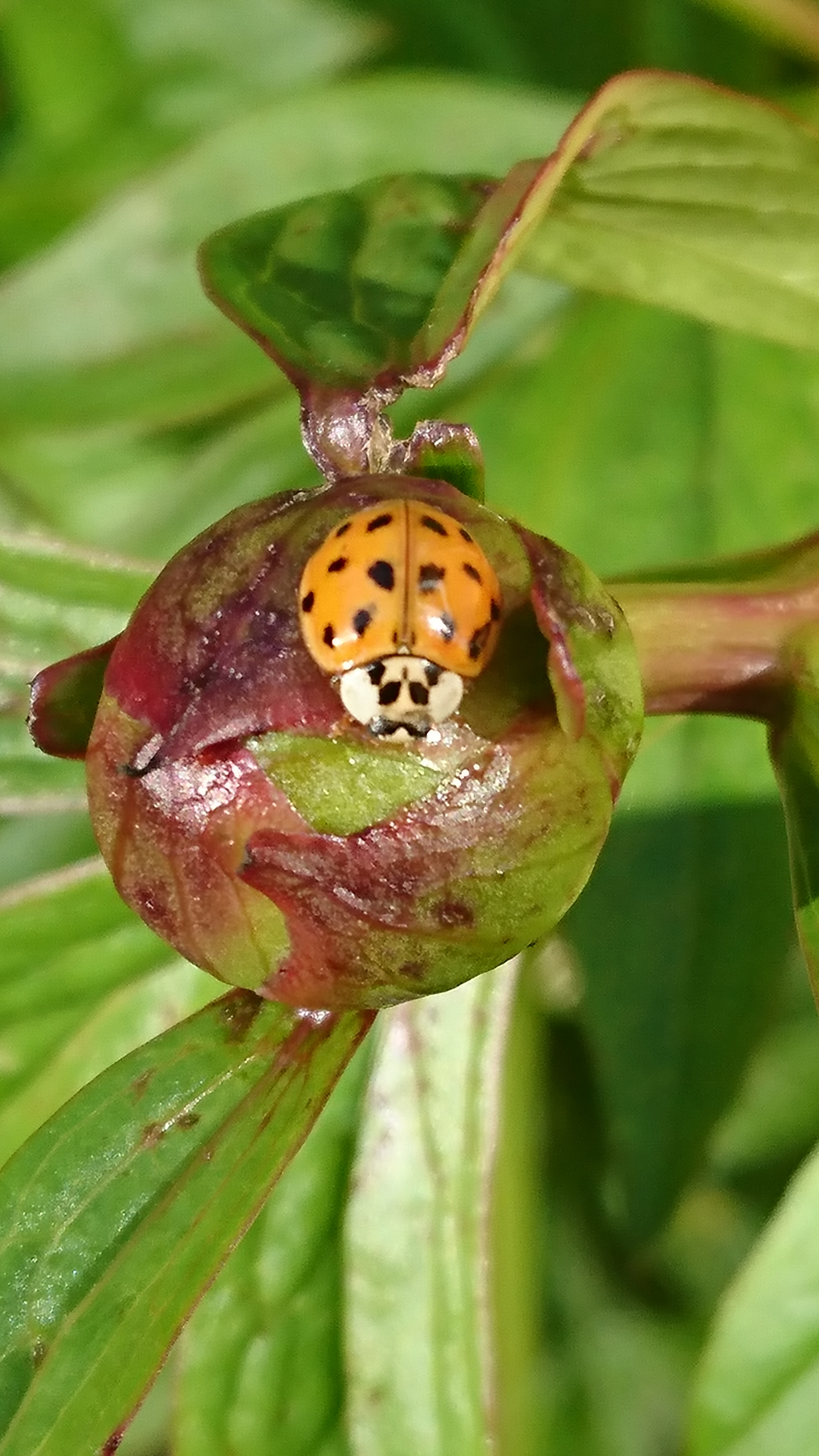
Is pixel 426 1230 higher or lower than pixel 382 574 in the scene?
lower

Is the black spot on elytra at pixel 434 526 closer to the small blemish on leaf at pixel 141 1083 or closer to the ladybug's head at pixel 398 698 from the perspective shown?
the ladybug's head at pixel 398 698

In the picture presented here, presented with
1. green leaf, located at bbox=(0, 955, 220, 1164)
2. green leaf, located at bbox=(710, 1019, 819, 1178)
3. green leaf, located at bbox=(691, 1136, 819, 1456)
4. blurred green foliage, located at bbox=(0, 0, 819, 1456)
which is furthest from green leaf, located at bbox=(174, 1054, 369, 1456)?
green leaf, located at bbox=(710, 1019, 819, 1178)

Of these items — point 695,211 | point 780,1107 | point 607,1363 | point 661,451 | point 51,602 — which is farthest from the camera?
point 607,1363

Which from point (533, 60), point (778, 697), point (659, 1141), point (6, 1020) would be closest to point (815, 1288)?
point (659, 1141)

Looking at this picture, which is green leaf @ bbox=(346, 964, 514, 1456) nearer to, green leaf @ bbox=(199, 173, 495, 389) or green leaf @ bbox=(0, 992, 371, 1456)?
green leaf @ bbox=(0, 992, 371, 1456)

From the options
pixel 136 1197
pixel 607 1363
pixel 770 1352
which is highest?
pixel 136 1197

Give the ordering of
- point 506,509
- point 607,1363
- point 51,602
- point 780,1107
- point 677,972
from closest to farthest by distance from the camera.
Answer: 1. point 51,602
2. point 506,509
3. point 677,972
4. point 780,1107
5. point 607,1363

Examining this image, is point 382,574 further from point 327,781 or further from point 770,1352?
point 770,1352

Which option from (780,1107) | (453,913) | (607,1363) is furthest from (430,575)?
(607,1363)
